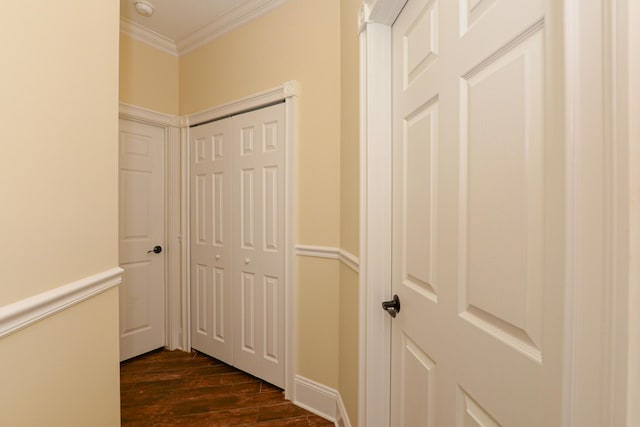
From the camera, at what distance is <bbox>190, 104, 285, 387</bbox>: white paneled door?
220cm

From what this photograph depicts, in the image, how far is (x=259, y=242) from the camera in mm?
2285

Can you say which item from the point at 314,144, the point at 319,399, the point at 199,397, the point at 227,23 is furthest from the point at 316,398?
the point at 227,23

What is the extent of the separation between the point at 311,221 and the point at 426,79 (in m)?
1.20

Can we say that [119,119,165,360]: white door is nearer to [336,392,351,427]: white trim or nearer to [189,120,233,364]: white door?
[189,120,233,364]: white door

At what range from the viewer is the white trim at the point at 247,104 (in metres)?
2.05

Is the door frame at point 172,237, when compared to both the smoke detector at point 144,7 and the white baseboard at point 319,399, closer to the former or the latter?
the smoke detector at point 144,7

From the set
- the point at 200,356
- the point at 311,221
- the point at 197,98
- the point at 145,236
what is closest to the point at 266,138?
the point at 311,221

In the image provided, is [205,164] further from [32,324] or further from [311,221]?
[32,324]

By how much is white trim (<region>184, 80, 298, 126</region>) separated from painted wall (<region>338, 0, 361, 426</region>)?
42 centimetres

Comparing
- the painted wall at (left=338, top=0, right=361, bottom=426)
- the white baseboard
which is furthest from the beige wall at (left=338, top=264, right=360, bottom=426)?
the white baseboard

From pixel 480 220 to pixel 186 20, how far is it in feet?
8.95

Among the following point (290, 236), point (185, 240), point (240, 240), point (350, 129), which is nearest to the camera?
point (350, 129)

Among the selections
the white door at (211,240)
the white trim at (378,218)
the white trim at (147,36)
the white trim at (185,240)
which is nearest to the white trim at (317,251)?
the white trim at (378,218)

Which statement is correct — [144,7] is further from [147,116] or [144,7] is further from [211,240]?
[211,240]
